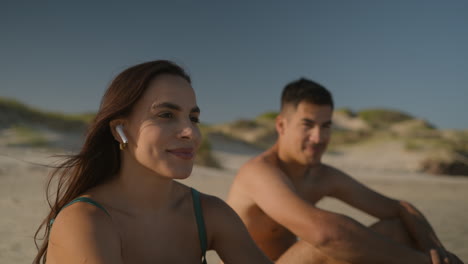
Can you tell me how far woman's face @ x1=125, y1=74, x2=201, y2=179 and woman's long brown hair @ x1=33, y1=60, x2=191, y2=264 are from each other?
5cm

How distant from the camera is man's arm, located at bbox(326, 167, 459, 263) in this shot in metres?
3.15

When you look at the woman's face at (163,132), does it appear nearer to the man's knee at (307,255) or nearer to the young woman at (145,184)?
the young woman at (145,184)

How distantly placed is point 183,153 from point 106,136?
1.41 ft

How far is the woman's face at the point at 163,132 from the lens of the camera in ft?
5.80

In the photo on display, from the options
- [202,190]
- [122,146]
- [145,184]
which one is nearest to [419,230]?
[145,184]

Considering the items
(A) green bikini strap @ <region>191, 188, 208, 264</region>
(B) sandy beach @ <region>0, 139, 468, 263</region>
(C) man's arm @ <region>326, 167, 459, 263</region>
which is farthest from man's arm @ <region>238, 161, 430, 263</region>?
(B) sandy beach @ <region>0, 139, 468, 263</region>

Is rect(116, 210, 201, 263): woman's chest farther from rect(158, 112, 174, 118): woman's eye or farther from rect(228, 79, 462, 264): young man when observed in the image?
rect(228, 79, 462, 264): young man

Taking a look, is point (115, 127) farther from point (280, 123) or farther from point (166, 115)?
point (280, 123)

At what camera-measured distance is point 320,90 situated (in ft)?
11.8

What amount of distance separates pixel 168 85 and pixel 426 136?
3194 cm

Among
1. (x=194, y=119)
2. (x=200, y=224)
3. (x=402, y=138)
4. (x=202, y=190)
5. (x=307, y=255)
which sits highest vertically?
(x=194, y=119)

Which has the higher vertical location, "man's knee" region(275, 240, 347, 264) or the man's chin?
the man's chin

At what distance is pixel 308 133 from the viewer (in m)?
3.49

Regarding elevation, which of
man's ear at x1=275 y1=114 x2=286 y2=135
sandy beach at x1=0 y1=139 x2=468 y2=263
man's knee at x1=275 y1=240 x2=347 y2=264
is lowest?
sandy beach at x1=0 y1=139 x2=468 y2=263
